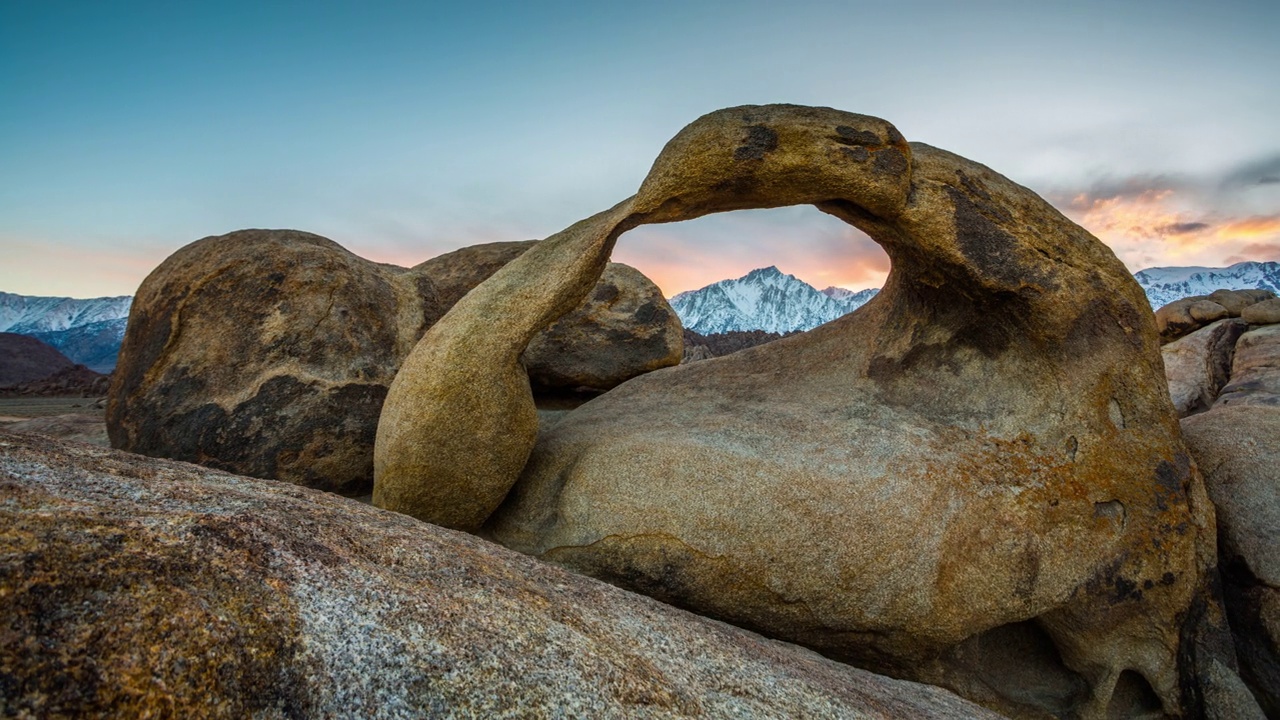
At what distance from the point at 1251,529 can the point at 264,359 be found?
9.01 m

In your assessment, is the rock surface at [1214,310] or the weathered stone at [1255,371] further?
the rock surface at [1214,310]

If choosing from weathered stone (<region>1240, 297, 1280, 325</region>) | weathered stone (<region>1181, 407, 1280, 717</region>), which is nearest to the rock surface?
weathered stone (<region>1240, 297, 1280, 325</region>)

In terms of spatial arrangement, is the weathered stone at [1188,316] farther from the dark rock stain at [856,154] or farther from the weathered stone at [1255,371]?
the dark rock stain at [856,154]

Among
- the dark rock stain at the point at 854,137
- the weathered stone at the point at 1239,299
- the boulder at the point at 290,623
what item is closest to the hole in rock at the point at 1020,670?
the boulder at the point at 290,623

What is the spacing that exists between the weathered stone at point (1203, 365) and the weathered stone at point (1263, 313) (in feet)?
0.69

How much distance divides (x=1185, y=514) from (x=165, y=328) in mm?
9303

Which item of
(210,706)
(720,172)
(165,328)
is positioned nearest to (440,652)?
(210,706)

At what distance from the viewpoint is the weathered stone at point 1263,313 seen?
34.9 feet

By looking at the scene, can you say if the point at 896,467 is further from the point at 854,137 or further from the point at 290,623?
the point at 290,623

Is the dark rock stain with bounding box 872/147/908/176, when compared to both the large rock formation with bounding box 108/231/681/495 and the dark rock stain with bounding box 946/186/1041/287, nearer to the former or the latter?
the dark rock stain with bounding box 946/186/1041/287

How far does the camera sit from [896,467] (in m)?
5.43

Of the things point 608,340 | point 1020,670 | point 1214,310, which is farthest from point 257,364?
point 1214,310

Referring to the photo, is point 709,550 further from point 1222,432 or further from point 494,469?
point 1222,432

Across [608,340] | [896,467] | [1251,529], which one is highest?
[608,340]
